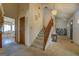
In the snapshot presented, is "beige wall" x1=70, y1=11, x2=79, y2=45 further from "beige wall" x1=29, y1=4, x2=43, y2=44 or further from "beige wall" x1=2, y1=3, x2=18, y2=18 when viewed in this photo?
"beige wall" x1=2, y1=3, x2=18, y2=18

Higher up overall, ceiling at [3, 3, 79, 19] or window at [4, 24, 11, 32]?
ceiling at [3, 3, 79, 19]

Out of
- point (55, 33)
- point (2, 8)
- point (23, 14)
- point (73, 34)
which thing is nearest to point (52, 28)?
Result: point (55, 33)

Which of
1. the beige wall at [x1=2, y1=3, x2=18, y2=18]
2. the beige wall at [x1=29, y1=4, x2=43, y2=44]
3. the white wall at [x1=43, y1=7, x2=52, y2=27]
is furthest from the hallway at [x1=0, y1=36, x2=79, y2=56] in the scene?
the beige wall at [x1=2, y1=3, x2=18, y2=18]

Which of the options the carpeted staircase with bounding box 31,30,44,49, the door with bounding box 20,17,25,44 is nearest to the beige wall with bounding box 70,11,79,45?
the carpeted staircase with bounding box 31,30,44,49

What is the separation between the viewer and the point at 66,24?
2.31 meters

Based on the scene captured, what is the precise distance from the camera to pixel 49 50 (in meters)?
2.27

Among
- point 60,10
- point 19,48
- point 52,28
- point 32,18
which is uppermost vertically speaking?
point 60,10

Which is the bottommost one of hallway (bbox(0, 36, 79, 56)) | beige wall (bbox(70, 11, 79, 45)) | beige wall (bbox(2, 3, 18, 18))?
hallway (bbox(0, 36, 79, 56))

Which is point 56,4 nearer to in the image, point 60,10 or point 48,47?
point 60,10

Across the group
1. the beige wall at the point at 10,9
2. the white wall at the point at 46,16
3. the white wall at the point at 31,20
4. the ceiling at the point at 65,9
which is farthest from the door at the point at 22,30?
the ceiling at the point at 65,9

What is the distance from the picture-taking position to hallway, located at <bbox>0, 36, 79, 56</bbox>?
2236 mm

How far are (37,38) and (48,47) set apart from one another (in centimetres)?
29

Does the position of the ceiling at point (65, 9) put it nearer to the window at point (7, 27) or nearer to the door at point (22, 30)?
the door at point (22, 30)

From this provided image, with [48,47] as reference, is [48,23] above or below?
above
